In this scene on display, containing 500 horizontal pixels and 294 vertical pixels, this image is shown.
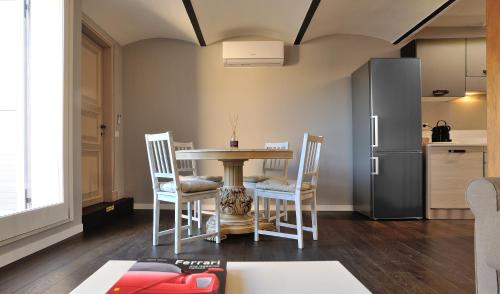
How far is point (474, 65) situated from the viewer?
12.6 ft

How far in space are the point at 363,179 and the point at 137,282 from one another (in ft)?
11.5

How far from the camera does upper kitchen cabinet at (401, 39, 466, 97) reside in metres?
3.84

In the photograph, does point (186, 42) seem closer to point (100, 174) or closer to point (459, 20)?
point (100, 174)

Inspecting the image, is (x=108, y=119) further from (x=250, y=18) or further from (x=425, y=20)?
(x=425, y=20)

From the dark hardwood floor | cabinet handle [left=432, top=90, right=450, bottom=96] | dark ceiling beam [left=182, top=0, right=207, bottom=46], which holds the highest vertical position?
dark ceiling beam [left=182, top=0, right=207, bottom=46]

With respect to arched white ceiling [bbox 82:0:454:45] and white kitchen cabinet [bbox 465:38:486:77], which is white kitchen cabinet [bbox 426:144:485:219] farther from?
arched white ceiling [bbox 82:0:454:45]

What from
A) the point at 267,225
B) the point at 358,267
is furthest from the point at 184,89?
the point at 358,267

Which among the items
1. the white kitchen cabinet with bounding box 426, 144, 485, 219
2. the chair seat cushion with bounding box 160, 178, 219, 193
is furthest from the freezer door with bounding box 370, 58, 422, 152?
the chair seat cushion with bounding box 160, 178, 219, 193

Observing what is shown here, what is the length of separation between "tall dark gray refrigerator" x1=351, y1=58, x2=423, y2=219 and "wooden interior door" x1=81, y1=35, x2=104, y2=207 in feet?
10.7

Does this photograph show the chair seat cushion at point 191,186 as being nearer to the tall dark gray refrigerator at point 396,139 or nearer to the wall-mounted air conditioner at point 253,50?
the tall dark gray refrigerator at point 396,139

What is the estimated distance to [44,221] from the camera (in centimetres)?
243

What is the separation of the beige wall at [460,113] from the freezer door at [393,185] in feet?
3.16

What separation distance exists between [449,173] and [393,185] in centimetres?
68

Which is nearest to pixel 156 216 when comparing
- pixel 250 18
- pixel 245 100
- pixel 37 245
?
pixel 37 245
